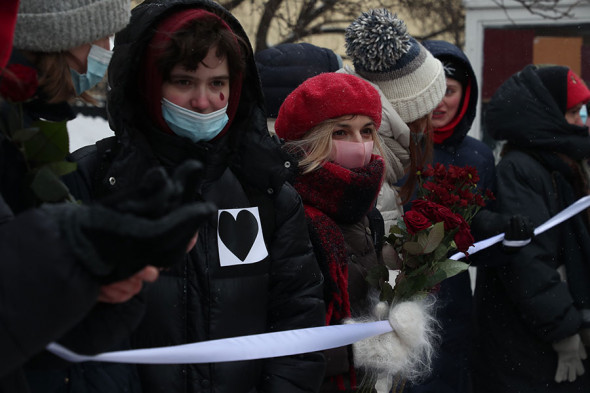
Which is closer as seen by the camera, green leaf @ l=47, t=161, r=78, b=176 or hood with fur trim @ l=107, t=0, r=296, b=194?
green leaf @ l=47, t=161, r=78, b=176

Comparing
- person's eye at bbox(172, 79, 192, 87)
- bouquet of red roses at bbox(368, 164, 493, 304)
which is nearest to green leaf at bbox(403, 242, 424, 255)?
bouquet of red roses at bbox(368, 164, 493, 304)

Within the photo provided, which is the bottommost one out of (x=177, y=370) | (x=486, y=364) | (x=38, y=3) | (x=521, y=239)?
(x=486, y=364)

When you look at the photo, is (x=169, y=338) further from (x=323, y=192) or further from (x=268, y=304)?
(x=323, y=192)

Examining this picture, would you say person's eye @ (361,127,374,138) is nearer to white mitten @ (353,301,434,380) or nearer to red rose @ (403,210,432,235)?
red rose @ (403,210,432,235)

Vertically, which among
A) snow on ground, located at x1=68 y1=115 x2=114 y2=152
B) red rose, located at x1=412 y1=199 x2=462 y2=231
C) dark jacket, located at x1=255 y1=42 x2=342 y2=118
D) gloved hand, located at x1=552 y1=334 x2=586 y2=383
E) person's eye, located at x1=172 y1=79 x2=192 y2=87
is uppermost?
person's eye, located at x1=172 y1=79 x2=192 y2=87

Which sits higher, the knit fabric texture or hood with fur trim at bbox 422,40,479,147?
the knit fabric texture

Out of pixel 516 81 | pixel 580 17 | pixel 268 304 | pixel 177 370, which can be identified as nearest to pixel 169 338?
pixel 177 370

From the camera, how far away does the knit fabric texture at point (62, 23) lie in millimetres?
2027

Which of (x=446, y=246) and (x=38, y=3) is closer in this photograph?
(x=38, y=3)

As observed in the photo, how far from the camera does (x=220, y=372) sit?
2.56 metres

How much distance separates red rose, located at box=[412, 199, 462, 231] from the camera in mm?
3262

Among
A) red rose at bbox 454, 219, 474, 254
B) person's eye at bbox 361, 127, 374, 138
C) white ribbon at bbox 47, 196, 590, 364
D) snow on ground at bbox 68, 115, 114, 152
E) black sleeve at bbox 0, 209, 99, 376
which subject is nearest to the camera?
black sleeve at bbox 0, 209, 99, 376

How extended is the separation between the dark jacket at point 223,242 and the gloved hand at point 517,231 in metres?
1.88

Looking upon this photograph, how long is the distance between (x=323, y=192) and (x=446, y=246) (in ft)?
1.89
